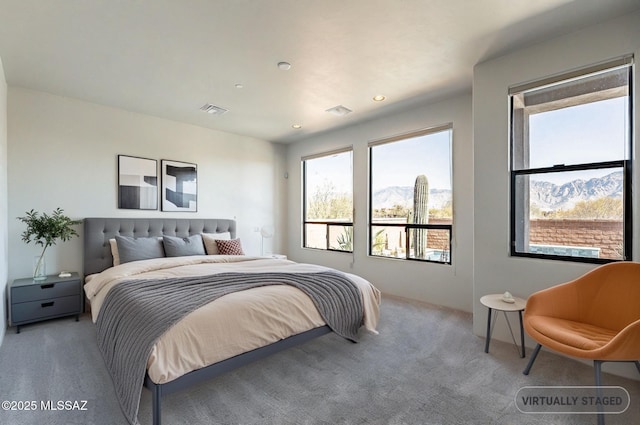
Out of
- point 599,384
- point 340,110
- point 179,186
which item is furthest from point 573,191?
point 179,186

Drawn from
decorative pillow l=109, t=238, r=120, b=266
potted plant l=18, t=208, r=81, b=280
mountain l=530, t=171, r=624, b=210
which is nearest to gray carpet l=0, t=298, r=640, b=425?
potted plant l=18, t=208, r=81, b=280

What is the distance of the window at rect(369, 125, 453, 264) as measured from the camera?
4.01 m

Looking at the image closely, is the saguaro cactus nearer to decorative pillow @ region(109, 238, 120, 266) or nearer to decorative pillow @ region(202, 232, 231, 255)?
decorative pillow @ region(202, 232, 231, 255)

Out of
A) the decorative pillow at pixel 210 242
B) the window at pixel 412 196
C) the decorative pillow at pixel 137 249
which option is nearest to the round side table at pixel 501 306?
the window at pixel 412 196

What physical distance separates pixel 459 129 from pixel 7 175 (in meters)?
5.30

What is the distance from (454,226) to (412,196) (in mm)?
734

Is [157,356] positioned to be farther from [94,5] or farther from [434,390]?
[94,5]

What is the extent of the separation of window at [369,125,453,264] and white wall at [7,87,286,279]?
2.53 m

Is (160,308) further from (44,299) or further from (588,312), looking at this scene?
(588,312)

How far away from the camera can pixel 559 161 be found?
2646 millimetres

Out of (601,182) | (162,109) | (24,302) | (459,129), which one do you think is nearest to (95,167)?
(162,109)

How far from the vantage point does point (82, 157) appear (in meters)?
3.81

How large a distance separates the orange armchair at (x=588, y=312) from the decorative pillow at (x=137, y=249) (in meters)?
4.05

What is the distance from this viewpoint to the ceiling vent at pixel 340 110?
4.11m
